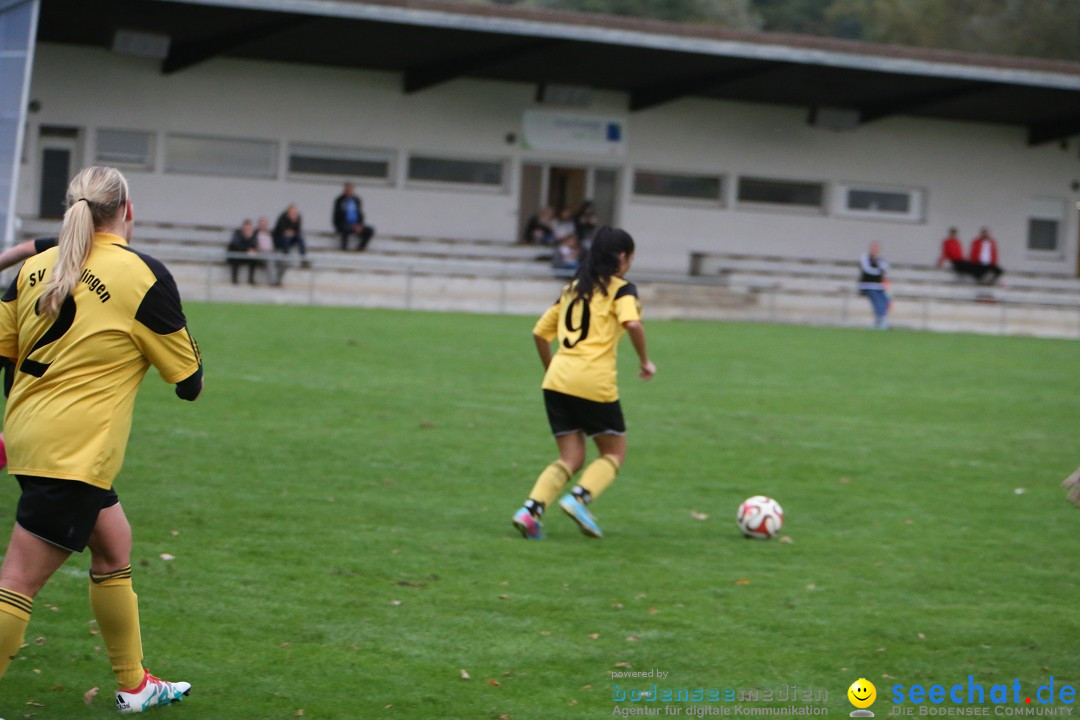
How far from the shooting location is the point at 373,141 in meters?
29.0

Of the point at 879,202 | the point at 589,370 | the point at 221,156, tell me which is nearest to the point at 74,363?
the point at 589,370

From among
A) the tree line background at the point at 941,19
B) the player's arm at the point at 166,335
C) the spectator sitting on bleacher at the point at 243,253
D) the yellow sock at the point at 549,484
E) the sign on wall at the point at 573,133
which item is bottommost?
the yellow sock at the point at 549,484

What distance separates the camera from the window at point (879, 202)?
32.9 m

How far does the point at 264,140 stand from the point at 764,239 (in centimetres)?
1274

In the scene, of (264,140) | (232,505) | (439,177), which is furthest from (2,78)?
(232,505)

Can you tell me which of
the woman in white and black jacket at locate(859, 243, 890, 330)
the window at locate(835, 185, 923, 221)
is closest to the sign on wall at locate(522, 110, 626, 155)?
the window at locate(835, 185, 923, 221)

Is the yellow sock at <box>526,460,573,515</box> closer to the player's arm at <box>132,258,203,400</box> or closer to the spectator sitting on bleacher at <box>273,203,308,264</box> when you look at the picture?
the player's arm at <box>132,258,203,400</box>

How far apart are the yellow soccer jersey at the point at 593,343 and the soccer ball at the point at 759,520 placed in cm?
121

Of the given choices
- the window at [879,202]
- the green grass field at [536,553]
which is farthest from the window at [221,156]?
the window at [879,202]

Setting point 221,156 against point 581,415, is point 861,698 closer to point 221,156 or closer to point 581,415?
point 581,415

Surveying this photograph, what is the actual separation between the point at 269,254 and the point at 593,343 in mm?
17185

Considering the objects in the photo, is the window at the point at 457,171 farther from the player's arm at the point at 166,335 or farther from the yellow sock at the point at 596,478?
the player's arm at the point at 166,335

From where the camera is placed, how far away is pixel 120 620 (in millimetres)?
4359

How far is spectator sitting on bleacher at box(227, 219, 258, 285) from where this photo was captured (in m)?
23.5
